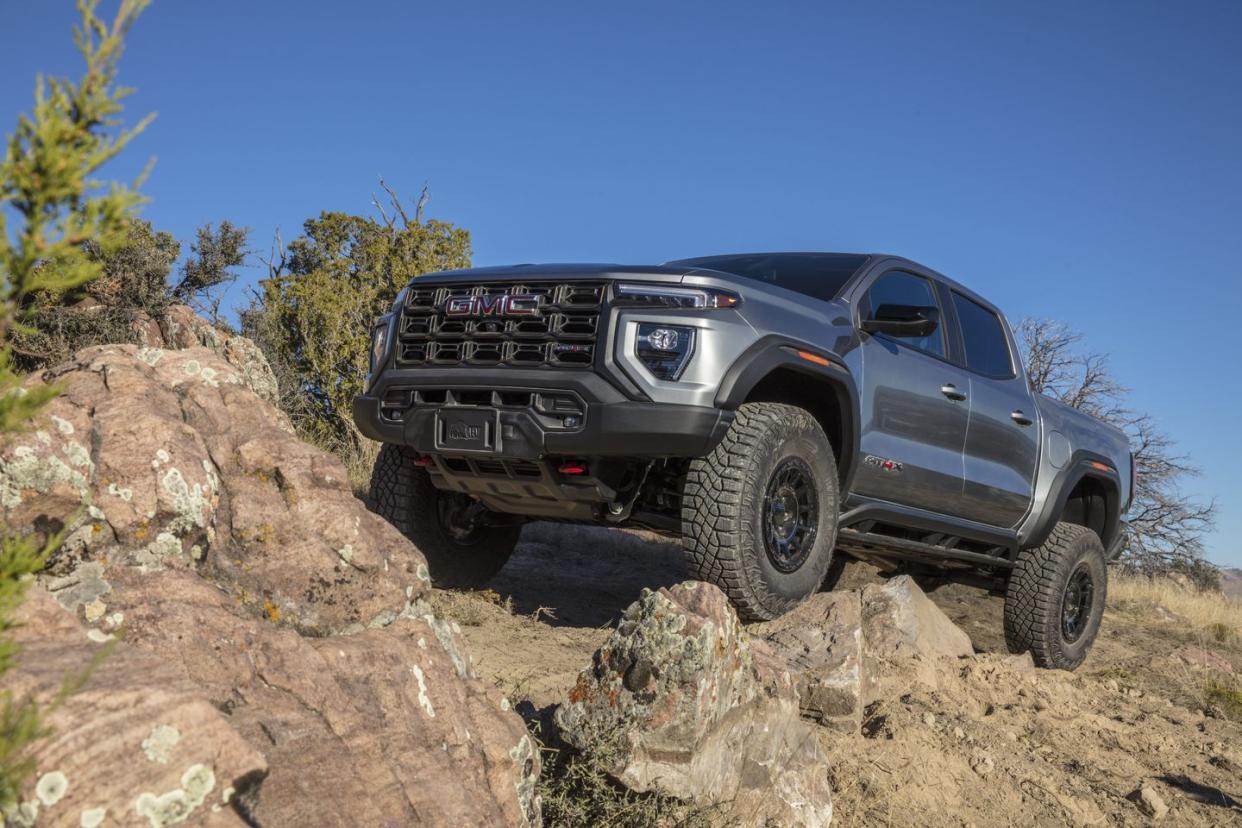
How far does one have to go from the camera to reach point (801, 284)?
242 inches

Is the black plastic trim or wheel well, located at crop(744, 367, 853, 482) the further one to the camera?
the black plastic trim

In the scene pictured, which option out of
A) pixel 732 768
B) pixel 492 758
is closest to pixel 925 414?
pixel 732 768

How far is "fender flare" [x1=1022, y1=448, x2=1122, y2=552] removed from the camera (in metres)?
7.34

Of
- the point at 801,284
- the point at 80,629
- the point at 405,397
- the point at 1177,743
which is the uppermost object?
the point at 801,284

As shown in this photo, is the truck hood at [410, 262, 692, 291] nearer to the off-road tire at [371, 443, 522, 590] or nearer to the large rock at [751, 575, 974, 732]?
the off-road tire at [371, 443, 522, 590]

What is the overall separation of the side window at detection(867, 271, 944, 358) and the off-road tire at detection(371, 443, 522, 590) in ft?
7.96

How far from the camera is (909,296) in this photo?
6625 millimetres

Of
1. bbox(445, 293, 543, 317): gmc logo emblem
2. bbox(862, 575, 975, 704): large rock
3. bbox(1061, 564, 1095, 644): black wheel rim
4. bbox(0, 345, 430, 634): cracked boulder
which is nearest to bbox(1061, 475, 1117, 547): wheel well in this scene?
bbox(1061, 564, 1095, 644): black wheel rim

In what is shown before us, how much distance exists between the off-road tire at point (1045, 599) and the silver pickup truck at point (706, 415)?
481 millimetres

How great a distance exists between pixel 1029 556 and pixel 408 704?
5728 millimetres

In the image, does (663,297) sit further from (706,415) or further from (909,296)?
(909,296)

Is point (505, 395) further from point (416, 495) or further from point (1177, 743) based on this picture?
point (1177, 743)

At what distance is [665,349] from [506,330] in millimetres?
752

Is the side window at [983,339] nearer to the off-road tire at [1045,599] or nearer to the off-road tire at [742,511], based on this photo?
the off-road tire at [1045,599]
